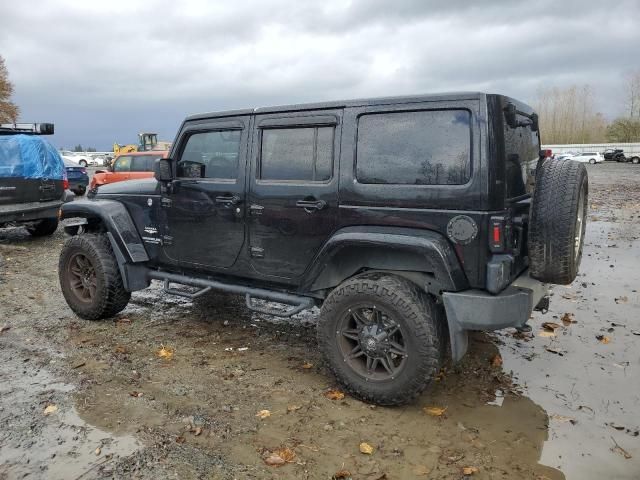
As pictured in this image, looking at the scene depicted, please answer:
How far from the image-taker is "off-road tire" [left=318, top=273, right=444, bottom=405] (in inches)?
134

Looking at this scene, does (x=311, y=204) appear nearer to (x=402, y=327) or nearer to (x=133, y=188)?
(x=402, y=327)

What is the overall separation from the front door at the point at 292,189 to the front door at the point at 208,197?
0.17 m

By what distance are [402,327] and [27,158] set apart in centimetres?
858

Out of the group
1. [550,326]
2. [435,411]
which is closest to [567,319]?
[550,326]

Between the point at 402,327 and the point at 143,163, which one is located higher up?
the point at 143,163

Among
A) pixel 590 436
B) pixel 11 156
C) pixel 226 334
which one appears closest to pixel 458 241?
pixel 590 436

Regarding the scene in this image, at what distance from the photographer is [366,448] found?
123 inches

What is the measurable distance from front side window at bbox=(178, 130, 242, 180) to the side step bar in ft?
3.06

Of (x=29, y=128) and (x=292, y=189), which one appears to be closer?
(x=292, y=189)

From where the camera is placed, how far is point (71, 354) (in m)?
4.56

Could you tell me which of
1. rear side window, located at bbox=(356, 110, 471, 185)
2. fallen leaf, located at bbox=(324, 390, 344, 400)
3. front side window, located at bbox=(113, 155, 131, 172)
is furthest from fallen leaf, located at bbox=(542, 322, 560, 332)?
front side window, located at bbox=(113, 155, 131, 172)

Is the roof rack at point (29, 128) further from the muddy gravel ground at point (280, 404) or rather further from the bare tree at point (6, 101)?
the bare tree at point (6, 101)

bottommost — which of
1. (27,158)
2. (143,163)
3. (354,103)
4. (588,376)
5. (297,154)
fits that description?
(588,376)

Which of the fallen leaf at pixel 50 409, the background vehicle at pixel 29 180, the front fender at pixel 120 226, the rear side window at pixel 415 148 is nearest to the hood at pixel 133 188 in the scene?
the front fender at pixel 120 226
